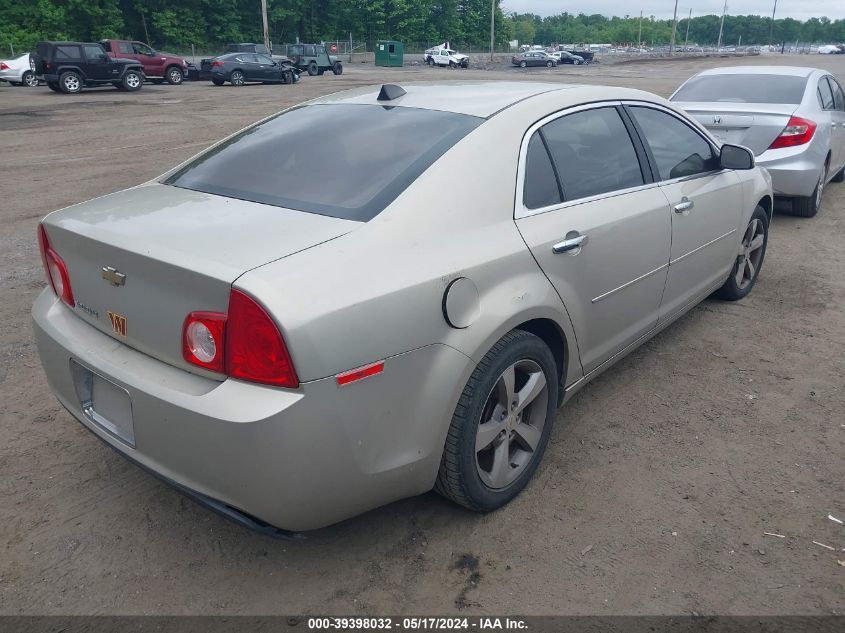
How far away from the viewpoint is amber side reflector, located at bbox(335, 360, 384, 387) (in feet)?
7.19

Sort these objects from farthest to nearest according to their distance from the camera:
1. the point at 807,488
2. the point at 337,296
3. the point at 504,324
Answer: the point at 807,488
the point at 504,324
the point at 337,296

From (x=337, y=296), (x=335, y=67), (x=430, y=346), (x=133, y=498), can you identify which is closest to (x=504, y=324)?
(x=430, y=346)

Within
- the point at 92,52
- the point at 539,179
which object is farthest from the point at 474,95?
the point at 92,52

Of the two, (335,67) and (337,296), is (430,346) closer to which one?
(337,296)

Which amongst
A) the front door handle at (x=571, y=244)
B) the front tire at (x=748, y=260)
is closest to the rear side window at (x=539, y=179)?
the front door handle at (x=571, y=244)

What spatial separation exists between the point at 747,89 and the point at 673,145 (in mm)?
4439

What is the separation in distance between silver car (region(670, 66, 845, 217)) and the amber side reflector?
5.52 metres

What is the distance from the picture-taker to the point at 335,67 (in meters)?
40.5

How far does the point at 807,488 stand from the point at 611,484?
0.83 m

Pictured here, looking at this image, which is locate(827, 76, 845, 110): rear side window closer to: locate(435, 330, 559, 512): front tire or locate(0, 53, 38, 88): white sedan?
locate(435, 330, 559, 512): front tire

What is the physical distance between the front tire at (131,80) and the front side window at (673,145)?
82.6ft

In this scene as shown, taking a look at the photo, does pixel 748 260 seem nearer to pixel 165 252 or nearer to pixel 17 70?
pixel 165 252

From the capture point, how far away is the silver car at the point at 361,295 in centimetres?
219

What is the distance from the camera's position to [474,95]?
11.2 ft
